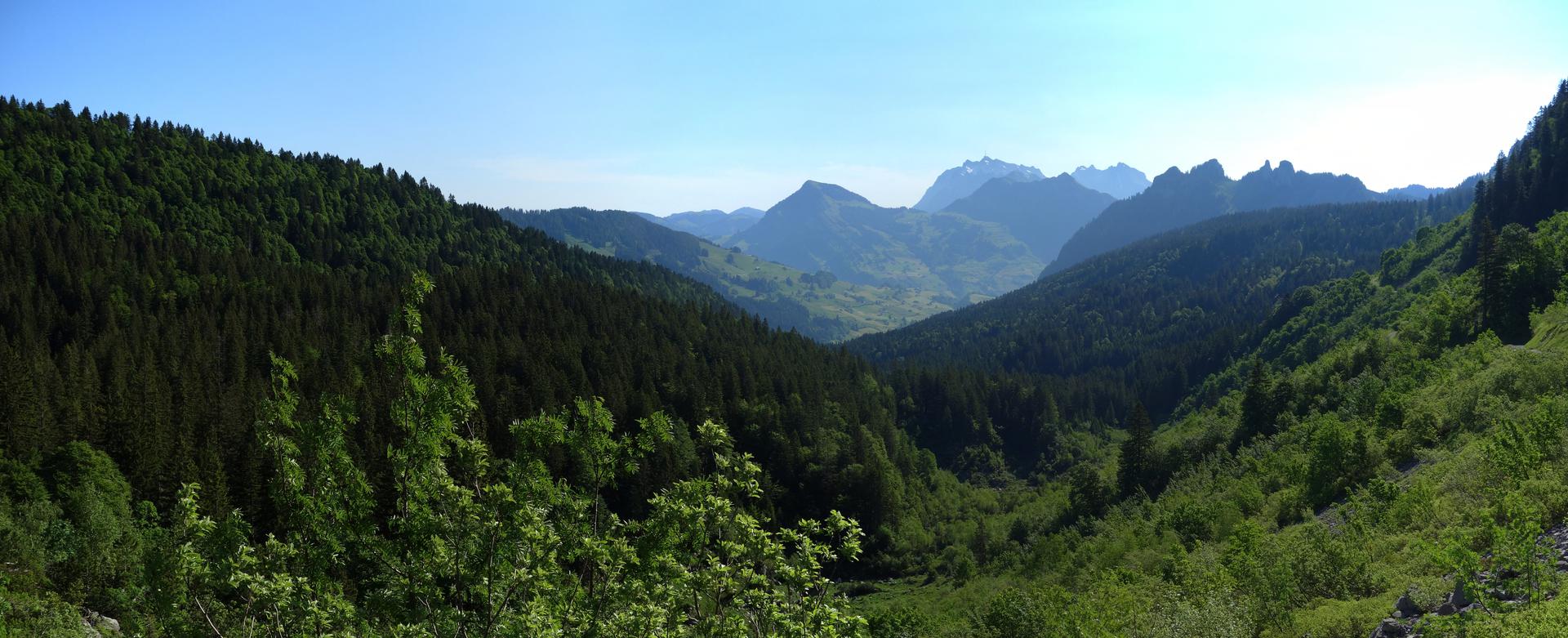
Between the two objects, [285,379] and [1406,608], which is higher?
[285,379]

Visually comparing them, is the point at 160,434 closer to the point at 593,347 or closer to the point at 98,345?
the point at 98,345

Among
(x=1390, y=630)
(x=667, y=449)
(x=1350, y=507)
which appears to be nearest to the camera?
(x=1390, y=630)

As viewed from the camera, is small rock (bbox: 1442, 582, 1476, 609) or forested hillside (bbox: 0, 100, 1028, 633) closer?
forested hillside (bbox: 0, 100, 1028, 633)

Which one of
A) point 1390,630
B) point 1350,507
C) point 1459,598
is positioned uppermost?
point 1459,598

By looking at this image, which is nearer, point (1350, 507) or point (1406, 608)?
point (1406, 608)

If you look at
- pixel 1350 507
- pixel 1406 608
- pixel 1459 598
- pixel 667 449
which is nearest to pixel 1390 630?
pixel 1406 608

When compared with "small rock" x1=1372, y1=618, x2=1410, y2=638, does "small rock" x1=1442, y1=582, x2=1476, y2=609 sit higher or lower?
higher

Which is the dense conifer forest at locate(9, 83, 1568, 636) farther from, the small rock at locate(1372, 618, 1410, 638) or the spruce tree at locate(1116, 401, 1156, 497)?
the spruce tree at locate(1116, 401, 1156, 497)

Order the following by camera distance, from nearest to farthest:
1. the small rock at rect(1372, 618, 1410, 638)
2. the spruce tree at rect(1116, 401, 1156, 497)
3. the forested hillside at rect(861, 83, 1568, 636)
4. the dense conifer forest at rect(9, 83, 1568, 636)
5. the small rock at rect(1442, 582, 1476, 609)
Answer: the dense conifer forest at rect(9, 83, 1568, 636), the small rock at rect(1442, 582, 1476, 609), the small rock at rect(1372, 618, 1410, 638), the forested hillside at rect(861, 83, 1568, 636), the spruce tree at rect(1116, 401, 1156, 497)

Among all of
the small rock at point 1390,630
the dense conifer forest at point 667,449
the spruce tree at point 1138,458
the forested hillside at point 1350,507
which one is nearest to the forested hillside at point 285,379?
the dense conifer forest at point 667,449

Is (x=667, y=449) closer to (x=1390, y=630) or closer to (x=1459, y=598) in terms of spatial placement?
(x=1390, y=630)

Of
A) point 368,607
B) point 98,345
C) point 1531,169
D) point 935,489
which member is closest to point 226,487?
point 98,345

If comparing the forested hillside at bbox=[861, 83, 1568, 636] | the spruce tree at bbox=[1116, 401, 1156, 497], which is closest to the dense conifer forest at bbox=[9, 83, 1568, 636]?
the forested hillside at bbox=[861, 83, 1568, 636]

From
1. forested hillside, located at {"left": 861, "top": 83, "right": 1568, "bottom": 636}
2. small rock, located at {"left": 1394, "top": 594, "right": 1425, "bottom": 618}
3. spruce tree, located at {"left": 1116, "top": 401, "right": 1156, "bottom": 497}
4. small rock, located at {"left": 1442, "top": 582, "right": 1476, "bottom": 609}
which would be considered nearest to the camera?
small rock, located at {"left": 1442, "top": 582, "right": 1476, "bottom": 609}
